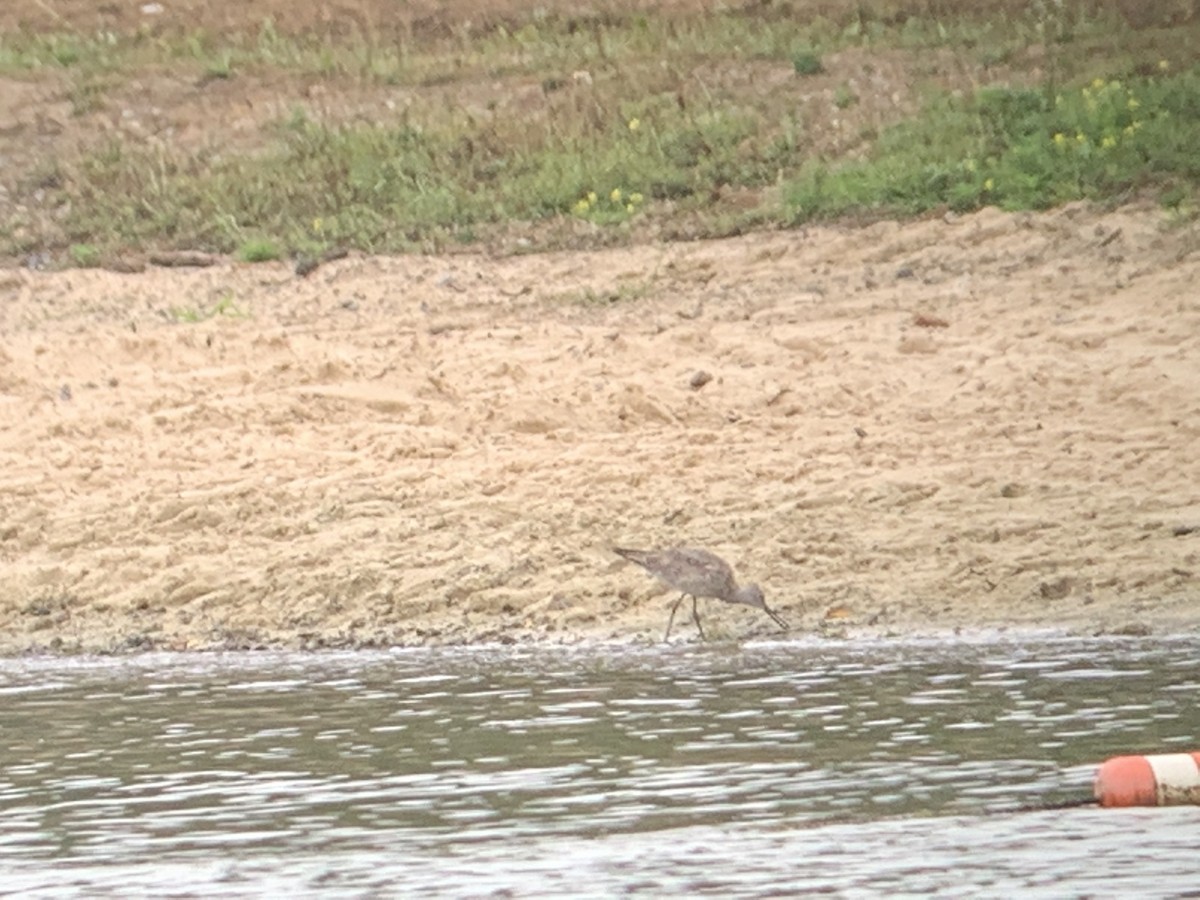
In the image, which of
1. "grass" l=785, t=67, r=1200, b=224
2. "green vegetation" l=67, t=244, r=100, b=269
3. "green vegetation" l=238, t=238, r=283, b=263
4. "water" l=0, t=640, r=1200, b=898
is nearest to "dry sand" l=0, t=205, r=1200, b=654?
"grass" l=785, t=67, r=1200, b=224

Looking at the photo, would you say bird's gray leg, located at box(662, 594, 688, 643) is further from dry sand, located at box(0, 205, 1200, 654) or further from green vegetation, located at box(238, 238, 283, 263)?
green vegetation, located at box(238, 238, 283, 263)

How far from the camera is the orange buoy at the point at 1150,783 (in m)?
6.46

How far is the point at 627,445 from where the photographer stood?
36.7 ft

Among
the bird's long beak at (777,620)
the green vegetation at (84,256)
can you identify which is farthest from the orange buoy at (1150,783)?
the green vegetation at (84,256)

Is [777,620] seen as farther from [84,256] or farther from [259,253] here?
[84,256]

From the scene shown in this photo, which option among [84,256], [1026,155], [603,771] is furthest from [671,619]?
[84,256]

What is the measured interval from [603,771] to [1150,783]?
61.0 inches

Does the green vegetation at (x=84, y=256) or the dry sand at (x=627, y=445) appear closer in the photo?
the dry sand at (x=627, y=445)

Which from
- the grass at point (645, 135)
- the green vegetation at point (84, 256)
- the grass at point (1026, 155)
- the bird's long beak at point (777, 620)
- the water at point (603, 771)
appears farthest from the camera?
the green vegetation at point (84, 256)

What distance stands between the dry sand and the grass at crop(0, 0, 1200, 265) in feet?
2.01

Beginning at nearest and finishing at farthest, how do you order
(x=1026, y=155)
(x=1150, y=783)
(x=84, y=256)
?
(x=1150, y=783)
(x=1026, y=155)
(x=84, y=256)

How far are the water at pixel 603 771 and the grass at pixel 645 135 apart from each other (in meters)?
5.05

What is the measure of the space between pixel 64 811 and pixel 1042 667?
331 centimetres

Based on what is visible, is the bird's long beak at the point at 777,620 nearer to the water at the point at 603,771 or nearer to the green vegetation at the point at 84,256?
the water at the point at 603,771
